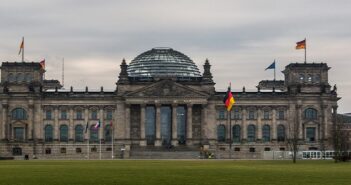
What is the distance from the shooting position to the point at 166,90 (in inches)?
6762

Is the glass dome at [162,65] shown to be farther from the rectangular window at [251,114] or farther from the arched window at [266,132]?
the arched window at [266,132]

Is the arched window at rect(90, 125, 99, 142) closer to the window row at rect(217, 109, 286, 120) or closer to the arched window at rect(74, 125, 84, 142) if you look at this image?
the arched window at rect(74, 125, 84, 142)

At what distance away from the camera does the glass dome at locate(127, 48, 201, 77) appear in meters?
186

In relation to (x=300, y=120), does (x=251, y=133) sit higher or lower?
lower

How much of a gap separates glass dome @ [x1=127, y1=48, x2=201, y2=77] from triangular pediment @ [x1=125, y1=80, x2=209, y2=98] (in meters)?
11.8

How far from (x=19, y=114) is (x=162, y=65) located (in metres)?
36.7

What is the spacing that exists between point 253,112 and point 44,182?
128922 mm

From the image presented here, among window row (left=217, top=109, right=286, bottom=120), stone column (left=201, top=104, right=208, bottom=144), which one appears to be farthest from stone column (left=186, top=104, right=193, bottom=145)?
window row (left=217, top=109, right=286, bottom=120)

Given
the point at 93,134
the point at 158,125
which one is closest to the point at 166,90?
the point at 158,125

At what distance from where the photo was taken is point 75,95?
175 meters

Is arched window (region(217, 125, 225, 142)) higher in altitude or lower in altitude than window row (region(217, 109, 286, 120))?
lower

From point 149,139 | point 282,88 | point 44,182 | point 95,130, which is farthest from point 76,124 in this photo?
point 44,182

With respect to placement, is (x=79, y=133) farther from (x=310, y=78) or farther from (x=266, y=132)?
(x=310, y=78)

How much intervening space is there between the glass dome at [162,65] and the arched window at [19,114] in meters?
29.1
